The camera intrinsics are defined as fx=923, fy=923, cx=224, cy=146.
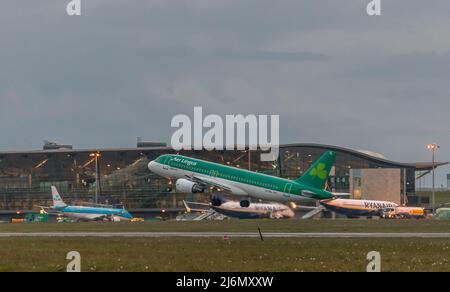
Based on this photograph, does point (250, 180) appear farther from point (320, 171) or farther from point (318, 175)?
point (320, 171)

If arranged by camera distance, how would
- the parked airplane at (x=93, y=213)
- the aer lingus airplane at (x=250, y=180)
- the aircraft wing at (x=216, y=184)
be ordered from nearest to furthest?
the aircraft wing at (x=216, y=184), the aer lingus airplane at (x=250, y=180), the parked airplane at (x=93, y=213)

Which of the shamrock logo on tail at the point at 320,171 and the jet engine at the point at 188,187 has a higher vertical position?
the shamrock logo on tail at the point at 320,171

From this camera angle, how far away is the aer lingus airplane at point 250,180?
137 m

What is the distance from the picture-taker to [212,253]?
150ft

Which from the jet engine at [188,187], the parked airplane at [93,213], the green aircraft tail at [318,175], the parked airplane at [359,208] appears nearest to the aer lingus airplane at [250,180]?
the green aircraft tail at [318,175]

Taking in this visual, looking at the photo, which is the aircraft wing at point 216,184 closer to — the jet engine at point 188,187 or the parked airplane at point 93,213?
the jet engine at point 188,187

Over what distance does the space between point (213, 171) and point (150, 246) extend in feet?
290

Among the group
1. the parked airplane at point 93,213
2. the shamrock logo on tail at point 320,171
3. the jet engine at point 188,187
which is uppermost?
the shamrock logo on tail at point 320,171

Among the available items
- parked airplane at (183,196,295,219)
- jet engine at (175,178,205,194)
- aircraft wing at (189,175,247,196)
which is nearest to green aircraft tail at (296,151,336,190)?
parked airplane at (183,196,295,219)

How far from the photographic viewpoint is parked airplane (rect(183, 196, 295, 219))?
142738 millimetres

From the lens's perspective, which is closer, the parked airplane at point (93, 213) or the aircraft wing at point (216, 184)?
the aircraft wing at point (216, 184)
